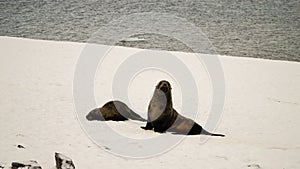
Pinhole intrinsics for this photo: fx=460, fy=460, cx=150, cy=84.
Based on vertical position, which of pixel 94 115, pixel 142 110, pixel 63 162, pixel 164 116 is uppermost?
pixel 142 110

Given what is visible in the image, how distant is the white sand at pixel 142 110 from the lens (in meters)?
2.52

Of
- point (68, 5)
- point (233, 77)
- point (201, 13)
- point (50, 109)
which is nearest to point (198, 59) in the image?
point (233, 77)

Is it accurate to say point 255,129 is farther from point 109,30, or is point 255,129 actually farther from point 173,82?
point 109,30

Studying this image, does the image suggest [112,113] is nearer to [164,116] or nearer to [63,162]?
[164,116]

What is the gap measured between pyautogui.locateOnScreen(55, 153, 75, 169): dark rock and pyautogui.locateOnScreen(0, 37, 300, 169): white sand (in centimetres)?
5

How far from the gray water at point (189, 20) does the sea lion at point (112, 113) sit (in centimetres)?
255

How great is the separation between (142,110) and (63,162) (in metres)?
1.12

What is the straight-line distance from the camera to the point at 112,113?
3.10 metres

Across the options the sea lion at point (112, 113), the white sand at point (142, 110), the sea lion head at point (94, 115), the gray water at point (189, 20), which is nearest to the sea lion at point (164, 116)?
the white sand at point (142, 110)

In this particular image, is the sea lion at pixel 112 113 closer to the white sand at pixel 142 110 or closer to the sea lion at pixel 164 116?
the white sand at pixel 142 110

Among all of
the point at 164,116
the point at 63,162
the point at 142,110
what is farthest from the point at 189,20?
the point at 63,162

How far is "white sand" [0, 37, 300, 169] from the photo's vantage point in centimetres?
252

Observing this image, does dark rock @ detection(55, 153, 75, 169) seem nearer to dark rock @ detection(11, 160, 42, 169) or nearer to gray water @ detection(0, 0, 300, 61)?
dark rock @ detection(11, 160, 42, 169)

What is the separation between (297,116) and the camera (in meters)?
3.44
